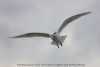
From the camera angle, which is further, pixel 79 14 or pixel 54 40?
pixel 79 14

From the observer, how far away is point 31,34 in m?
26.1

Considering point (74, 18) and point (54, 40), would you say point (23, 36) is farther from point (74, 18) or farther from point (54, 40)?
point (74, 18)

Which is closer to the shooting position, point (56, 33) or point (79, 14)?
point (56, 33)

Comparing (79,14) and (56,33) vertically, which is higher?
(79,14)

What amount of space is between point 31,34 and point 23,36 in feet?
5.91

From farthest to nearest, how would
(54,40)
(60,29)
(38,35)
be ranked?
1. (38,35)
2. (60,29)
3. (54,40)

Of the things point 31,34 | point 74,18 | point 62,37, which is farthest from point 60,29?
point 31,34

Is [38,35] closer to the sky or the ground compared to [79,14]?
closer to the ground

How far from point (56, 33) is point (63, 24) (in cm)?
323

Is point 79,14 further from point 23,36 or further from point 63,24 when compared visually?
point 23,36

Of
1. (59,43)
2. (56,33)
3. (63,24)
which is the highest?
(63,24)

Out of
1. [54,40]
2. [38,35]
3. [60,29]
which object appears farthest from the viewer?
[38,35]

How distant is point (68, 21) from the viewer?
990 inches

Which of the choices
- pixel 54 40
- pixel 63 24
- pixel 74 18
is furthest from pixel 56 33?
pixel 74 18
